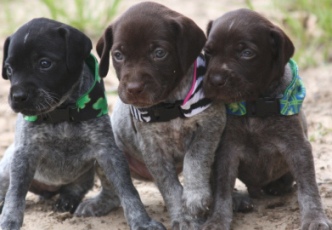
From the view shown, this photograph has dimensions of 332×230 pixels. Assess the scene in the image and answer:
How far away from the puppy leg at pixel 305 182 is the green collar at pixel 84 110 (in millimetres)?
1494

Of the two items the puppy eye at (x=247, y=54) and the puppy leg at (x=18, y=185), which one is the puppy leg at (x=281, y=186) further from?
the puppy leg at (x=18, y=185)

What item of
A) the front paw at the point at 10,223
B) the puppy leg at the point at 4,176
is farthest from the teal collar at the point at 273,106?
the puppy leg at the point at 4,176

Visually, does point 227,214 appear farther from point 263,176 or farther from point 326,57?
point 326,57

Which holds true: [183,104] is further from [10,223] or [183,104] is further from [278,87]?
[10,223]

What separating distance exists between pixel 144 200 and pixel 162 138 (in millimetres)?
1102

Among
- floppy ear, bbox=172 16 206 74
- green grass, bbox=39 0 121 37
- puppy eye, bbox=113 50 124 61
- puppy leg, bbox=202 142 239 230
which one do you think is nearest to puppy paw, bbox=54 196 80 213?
puppy leg, bbox=202 142 239 230

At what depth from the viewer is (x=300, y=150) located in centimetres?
561

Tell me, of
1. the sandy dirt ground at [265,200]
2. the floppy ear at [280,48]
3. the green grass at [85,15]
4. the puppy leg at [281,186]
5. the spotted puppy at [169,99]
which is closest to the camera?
the spotted puppy at [169,99]

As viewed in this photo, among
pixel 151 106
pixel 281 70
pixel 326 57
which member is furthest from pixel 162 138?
pixel 326 57

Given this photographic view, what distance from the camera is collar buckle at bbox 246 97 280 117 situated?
→ 18.5 ft

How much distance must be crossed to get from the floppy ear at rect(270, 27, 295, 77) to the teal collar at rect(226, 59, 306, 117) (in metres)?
0.20

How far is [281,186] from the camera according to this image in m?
6.27

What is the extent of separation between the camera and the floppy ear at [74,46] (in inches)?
225

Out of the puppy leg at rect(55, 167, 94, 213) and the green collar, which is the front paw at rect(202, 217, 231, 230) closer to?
the green collar
